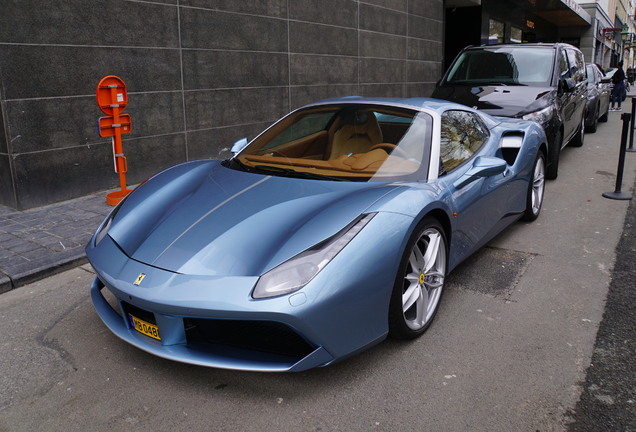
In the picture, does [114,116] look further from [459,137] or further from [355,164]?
[459,137]

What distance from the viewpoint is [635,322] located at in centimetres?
336

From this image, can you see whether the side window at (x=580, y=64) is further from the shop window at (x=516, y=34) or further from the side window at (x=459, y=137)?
the shop window at (x=516, y=34)

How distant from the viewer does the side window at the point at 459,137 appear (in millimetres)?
3719

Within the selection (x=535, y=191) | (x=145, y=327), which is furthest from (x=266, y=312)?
(x=535, y=191)

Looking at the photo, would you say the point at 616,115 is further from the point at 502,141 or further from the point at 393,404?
the point at 393,404

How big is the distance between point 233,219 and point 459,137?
1.96 m

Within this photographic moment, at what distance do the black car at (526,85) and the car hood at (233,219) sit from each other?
473 cm

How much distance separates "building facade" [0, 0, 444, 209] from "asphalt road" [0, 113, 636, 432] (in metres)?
2.81

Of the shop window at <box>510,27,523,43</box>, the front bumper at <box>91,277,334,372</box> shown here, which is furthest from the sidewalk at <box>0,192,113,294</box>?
the shop window at <box>510,27,523,43</box>

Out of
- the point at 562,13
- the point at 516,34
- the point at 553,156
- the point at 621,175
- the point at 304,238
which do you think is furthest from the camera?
the point at 562,13

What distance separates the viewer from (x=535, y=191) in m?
5.58

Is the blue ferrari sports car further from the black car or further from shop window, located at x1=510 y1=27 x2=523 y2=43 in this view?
shop window, located at x1=510 y1=27 x2=523 y2=43

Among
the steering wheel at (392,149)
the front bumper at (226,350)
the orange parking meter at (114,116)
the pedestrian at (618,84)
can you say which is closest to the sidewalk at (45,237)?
the orange parking meter at (114,116)

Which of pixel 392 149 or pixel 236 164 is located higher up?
pixel 392 149
